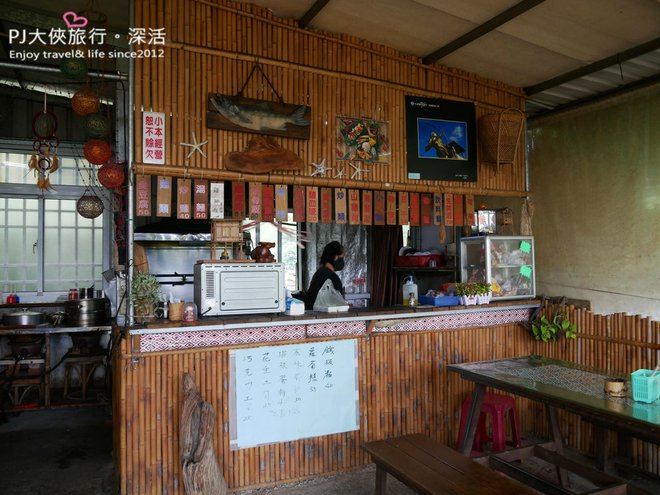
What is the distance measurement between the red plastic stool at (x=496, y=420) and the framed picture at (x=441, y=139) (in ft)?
7.45

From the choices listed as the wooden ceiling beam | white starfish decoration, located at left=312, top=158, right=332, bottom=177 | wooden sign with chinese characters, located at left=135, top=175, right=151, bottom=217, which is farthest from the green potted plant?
the wooden ceiling beam

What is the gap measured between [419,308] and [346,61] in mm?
2517

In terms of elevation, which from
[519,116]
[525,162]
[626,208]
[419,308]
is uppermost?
[519,116]

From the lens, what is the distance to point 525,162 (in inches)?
231

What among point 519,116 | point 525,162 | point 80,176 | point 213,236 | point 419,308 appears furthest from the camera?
point 80,176

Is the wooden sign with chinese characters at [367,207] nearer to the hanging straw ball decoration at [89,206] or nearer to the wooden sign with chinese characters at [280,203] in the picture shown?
the wooden sign with chinese characters at [280,203]

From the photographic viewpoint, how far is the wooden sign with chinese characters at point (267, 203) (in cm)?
438

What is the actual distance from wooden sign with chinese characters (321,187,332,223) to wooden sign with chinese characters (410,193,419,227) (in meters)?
0.93

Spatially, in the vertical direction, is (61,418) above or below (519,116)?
below

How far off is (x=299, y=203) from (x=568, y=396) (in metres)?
2.63

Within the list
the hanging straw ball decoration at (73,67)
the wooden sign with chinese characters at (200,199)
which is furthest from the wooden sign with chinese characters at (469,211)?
the hanging straw ball decoration at (73,67)

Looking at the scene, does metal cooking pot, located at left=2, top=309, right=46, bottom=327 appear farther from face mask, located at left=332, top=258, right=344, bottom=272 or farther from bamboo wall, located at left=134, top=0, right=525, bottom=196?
face mask, located at left=332, top=258, right=344, bottom=272

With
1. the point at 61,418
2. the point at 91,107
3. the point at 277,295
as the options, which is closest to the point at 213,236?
the point at 277,295

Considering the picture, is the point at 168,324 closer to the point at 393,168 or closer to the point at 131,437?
the point at 131,437
